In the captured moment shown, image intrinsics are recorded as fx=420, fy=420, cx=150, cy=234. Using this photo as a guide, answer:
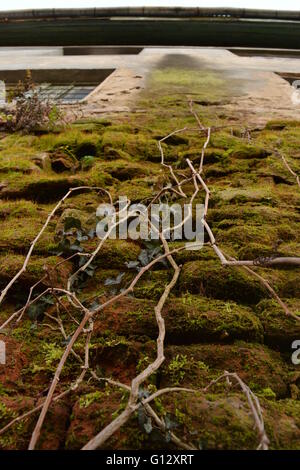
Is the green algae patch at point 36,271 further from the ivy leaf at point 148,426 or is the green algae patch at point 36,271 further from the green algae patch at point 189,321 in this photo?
the ivy leaf at point 148,426

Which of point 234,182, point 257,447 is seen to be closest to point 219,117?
point 234,182

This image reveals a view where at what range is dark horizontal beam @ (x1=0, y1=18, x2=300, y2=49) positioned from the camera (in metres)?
10.2

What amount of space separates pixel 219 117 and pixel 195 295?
8.05ft

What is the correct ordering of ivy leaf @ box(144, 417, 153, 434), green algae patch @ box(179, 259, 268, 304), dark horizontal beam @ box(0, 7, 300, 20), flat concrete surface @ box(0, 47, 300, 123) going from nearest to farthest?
ivy leaf @ box(144, 417, 153, 434) < green algae patch @ box(179, 259, 268, 304) < flat concrete surface @ box(0, 47, 300, 123) < dark horizontal beam @ box(0, 7, 300, 20)

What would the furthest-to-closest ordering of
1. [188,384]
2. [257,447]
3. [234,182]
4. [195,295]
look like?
[234,182] → [195,295] → [188,384] → [257,447]

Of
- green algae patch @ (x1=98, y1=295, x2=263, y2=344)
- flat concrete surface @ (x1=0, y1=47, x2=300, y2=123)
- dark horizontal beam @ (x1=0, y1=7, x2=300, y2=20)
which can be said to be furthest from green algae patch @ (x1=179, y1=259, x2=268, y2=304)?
dark horizontal beam @ (x1=0, y1=7, x2=300, y2=20)

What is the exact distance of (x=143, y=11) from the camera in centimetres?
1041

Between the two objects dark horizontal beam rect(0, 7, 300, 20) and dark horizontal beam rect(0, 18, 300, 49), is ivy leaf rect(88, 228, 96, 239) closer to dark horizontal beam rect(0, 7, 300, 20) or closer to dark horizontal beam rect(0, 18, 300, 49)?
dark horizontal beam rect(0, 18, 300, 49)

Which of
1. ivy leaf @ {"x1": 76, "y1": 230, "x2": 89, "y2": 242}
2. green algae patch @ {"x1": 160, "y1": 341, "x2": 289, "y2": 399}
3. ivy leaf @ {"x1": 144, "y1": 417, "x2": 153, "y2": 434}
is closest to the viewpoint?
ivy leaf @ {"x1": 144, "y1": 417, "x2": 153, "y2": 434}

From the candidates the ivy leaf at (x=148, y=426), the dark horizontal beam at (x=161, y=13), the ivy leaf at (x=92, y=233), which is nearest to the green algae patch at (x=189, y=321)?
the ivy leaf at (x=148, y=426)

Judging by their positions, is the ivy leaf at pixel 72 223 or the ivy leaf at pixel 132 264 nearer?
the ivy leaf at pixel 132 264

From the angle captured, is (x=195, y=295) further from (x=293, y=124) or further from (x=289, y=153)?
(x=293, y=124)

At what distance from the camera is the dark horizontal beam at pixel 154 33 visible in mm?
10203

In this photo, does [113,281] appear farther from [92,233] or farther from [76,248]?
[92,233]
